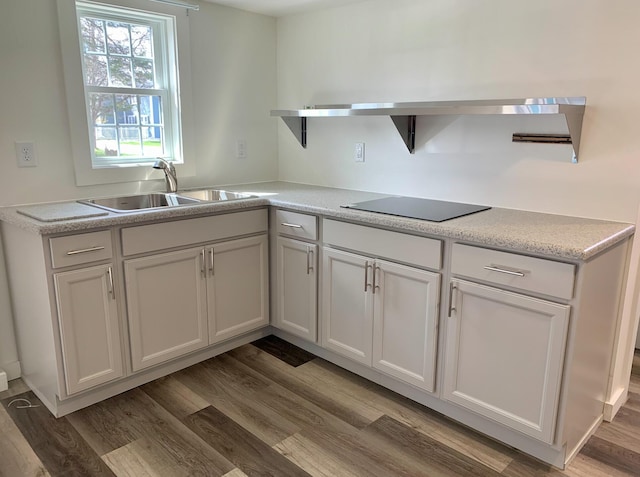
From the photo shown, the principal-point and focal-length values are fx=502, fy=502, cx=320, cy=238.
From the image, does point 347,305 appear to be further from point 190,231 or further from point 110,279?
point 110,279

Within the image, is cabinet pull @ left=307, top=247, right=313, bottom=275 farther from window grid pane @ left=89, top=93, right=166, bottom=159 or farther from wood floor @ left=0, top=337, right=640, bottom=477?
window grid pane @ left=89, top=93, right=166, bottom=159

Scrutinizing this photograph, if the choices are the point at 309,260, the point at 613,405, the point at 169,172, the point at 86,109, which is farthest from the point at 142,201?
the point at 613,405

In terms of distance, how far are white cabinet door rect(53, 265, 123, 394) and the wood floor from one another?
0.18 meters

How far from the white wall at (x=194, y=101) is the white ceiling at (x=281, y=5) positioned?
0.08m

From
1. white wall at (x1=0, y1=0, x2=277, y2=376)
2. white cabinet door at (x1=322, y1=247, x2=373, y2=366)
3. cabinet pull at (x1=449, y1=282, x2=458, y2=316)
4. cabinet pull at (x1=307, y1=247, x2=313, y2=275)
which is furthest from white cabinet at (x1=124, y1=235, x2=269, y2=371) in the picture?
cabinet pull at (x1=449, y1=282, x2=458, y2=316)

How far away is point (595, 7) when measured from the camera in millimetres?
2018

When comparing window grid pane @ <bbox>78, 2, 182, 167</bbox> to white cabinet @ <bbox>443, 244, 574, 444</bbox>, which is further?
window grid pane @ <bbox>78, 2, 182, 167</bbox>

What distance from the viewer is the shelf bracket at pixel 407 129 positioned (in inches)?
103

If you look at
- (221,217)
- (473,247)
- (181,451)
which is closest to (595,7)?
(473,247)

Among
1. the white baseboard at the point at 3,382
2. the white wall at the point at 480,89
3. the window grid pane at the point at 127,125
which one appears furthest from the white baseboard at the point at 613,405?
the white baseboard at the point at 3,382

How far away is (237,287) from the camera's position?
2.70 meters

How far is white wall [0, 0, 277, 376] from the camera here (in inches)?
90.8

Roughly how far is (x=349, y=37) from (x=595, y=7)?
1.32 metres

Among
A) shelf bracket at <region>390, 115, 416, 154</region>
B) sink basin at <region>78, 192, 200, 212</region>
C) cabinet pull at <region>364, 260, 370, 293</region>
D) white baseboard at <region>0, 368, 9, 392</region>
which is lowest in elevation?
white baseboard at <region>0, 368, 9, 392</region>
